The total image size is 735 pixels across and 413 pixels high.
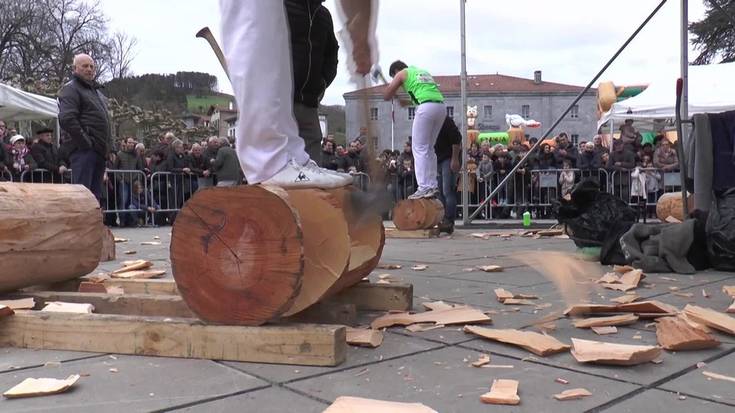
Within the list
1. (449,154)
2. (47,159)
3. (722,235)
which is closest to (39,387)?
(722,235)

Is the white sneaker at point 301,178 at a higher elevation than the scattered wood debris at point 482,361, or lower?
higher

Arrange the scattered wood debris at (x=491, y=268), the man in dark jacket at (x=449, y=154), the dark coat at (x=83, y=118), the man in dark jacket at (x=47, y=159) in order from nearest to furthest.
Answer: the scattered wood debris at (x=491, y=268), the dark coat at (x=83, y=118), the man in dark jacket at (x=449, y=154), the man in dark jacket at (x=47, y=159)

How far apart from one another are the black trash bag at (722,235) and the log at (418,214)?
11.1 feet

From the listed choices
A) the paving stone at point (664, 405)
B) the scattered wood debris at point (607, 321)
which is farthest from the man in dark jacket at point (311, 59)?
the paving stone at point (664, 405)

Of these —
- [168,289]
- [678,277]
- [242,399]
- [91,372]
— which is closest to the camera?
[242,399]

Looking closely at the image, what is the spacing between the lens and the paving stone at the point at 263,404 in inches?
58.4

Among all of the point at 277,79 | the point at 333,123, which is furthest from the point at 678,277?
the point at 277,79

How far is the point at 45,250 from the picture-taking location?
107 inches

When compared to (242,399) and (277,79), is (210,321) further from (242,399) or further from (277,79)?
(277,79)

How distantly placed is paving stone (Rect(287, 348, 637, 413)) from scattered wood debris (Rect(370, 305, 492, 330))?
463 mm

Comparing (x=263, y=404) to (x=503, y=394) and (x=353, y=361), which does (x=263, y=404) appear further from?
(x=503, y=394)

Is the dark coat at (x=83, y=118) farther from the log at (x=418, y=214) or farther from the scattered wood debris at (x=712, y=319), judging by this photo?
the scattered wood debris at (x=712, y=319)

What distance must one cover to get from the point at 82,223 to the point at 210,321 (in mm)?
1333

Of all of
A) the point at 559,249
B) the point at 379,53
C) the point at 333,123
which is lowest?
the point at 559,249
